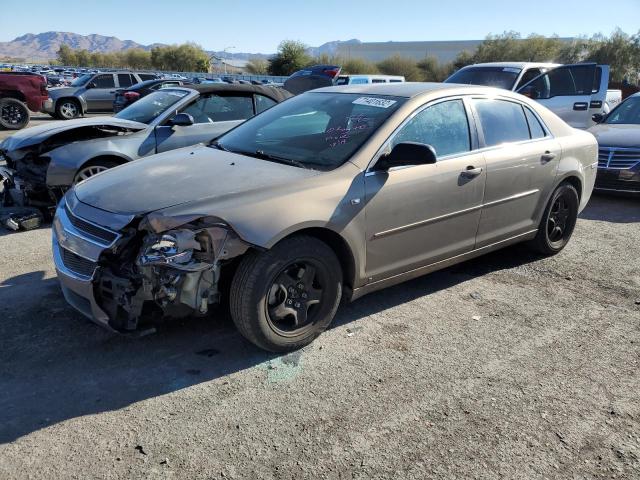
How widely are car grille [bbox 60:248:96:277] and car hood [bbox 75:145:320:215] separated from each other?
340mm

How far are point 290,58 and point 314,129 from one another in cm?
5137

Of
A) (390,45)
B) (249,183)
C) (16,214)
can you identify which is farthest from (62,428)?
(390,45)

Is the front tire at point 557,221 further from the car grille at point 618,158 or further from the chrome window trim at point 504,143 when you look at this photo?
the car grille at point 618,158

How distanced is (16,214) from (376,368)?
187 inches

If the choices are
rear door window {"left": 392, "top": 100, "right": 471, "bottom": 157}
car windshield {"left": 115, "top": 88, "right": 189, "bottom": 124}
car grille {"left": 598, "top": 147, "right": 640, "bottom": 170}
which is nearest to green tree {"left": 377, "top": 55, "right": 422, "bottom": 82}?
car grille {"left": 598, "top": 147, "right": 640, "bottom": 170}

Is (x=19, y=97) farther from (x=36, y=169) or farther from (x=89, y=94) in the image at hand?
(x=36, y=169)

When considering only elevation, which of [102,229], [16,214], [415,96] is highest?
[415,96]

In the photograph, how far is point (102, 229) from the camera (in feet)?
10.5

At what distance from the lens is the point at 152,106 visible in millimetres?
7293

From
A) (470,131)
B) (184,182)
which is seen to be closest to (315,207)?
(184,182)

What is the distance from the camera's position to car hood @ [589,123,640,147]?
318 inches

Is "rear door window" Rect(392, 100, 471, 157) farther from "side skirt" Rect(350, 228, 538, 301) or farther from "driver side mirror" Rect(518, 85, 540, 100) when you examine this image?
"driver side mirror" Rect(518, 85, 540, 100)

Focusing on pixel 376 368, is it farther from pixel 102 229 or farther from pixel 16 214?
pixel 16 214

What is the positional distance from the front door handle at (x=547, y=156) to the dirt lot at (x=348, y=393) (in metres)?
1.26
